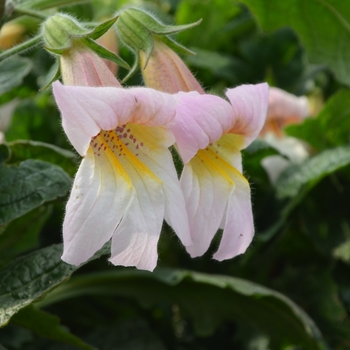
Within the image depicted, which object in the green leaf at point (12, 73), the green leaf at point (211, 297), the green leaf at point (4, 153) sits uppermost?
the green leaf at point (12, 73)

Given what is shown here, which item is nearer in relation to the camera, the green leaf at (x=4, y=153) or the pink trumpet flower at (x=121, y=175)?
the pink trumpet flower at (x=121, y=175)

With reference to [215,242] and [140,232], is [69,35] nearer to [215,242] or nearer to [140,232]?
[140,232]

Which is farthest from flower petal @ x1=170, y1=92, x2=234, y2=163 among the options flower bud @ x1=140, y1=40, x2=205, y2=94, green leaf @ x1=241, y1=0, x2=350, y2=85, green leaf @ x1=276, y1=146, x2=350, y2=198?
green leaf @ x1=241, y1=0, x2=350, y2=85

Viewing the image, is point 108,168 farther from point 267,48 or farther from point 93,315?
point 267,48

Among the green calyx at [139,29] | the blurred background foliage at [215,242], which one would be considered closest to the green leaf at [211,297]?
the blurred background foliage at [215,242]

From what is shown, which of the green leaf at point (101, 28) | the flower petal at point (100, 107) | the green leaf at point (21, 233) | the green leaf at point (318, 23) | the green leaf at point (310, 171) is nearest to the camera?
the flower petal at point (100, 107)

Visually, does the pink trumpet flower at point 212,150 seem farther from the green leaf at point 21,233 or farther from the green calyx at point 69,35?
the green leaf at point 21,233

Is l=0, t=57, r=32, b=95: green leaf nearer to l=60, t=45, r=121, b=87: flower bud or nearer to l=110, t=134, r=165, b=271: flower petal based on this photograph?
l=60, t=45, r=121, b=87: flower bud

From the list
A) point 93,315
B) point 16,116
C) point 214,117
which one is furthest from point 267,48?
point 214,117
